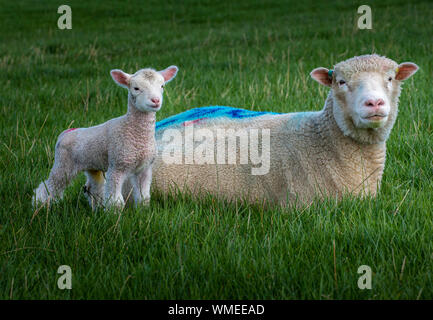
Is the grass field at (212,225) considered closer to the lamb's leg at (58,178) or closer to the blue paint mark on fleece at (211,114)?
the lamb's leg at (58,178)

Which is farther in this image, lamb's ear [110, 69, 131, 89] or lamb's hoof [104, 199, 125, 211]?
lamb's hoof [104, 199, 125, 211]

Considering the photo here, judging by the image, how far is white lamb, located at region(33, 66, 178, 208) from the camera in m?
2.97

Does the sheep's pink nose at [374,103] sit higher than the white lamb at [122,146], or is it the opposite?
the sheep's pink nose at [374,103]

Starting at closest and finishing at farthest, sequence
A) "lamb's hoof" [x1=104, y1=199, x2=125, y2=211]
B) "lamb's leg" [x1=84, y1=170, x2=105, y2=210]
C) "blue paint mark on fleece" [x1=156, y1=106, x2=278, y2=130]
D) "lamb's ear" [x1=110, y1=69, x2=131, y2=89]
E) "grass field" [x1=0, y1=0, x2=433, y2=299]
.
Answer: "grass field" [x1=0, y1=0, x2=433, y2=299] < "lamb's ear" [x1=110, y1=69, x2=131, y2=89] < "lamb's hoof" [x1=104, y1=199, x2=125, y2=211] < "lamb's leg" [x1=84, y1=170, x2=105, y2=210] < "blue paint mark on fleece" [x1=156, y1=106, x2=278, y2=130]

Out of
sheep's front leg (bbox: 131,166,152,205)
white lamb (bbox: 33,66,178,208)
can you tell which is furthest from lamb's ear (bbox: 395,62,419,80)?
sheep's front leg (bbox: 131,166,152,205)

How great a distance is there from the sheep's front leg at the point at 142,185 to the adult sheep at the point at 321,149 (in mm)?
Result: 460

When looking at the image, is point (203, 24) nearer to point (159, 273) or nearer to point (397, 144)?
point (397, 144)

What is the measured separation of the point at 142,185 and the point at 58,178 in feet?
1.78

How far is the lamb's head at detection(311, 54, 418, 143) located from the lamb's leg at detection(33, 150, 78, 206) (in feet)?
5.62

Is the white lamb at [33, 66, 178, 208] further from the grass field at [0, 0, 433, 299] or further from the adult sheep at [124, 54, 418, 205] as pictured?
the adult sheep at [124, 54, 418, 205]

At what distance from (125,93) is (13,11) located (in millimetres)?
13209

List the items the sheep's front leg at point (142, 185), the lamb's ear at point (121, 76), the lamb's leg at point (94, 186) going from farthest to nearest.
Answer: the lamb's leg at point (94, 186) → the sheep's front leg at point (142, 185) → the lamb's ear at point (121, 76)

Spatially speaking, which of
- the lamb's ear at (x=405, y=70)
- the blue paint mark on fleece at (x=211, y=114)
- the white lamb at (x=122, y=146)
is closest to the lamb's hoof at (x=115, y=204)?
the white lamb at (x=122, y=146)

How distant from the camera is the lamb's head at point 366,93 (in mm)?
3113
